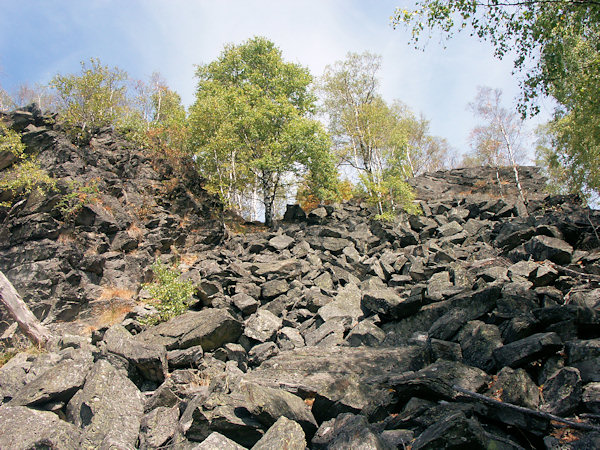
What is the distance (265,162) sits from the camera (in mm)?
23906

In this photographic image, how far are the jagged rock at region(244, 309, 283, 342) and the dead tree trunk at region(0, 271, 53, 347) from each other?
22.2 ft

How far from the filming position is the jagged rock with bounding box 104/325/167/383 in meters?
8.20

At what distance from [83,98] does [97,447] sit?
23862 mm

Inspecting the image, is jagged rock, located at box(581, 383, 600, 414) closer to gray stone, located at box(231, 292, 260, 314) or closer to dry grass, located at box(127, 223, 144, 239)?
gray stone, located at box(231, 292, 260, 314)

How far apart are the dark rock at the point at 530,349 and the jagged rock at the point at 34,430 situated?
23.5 ft

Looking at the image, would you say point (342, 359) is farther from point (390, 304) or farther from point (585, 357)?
point (585, 357)

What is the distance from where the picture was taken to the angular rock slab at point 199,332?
9.59 m

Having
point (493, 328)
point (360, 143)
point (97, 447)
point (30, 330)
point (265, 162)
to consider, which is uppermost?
point (360, 143)

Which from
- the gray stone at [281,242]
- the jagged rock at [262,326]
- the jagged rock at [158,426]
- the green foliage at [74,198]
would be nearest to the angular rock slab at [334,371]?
the jagged rock at [262,326]

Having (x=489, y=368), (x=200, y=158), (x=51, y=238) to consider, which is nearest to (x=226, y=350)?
(x=489, y=368)

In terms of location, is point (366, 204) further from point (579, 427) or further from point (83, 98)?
point (579, 427)

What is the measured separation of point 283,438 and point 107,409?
3.83 m

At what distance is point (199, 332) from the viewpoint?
9695 millimetres

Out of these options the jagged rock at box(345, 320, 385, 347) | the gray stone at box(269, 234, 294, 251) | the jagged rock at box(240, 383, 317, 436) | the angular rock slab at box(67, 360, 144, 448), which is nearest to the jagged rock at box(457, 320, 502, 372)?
the jagged rock at box(345, 320, 385, 347)
